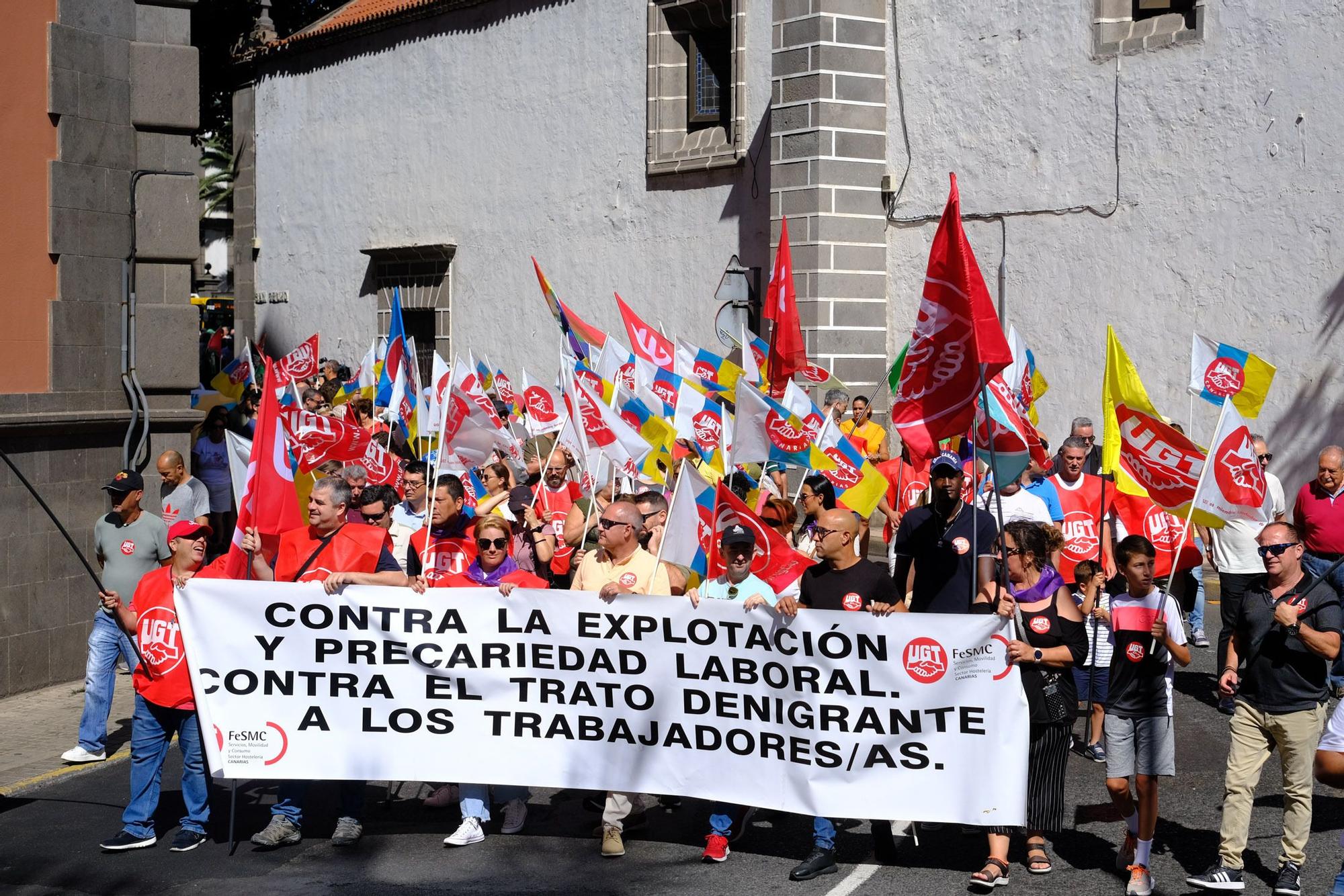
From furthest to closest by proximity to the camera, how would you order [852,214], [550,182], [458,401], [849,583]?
→ [550,182]
[852,214]
[458,401]
[849,583]

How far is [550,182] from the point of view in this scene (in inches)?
876

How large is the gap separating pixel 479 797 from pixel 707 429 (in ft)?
17.3

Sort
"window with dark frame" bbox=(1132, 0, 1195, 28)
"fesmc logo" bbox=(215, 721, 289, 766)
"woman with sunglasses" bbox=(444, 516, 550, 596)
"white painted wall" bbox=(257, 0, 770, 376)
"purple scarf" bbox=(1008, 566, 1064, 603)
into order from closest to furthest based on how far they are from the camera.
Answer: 1. "fesmc logo" bbox=(215, 721, 289, 766)
2. "woman with sunglasses" bbox=(444, 516, 550, 596)
3. "purple scarf" bbox=(1008, 566, 1064, 603)
4. "window with dark frame" bbox=(1132, 0, 1195, 28)
5. "white painted wall" bbox=(257, 0, 770, 376)

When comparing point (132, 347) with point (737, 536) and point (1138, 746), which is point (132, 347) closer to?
point (737, 536)

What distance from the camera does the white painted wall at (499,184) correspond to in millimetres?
20156

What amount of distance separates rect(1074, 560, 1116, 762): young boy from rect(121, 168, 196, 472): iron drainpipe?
7.01 metres

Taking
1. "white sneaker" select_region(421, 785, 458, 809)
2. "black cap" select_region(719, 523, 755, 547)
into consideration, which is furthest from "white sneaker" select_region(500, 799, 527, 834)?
"black cap" select_region(719, 523, 755, 547)

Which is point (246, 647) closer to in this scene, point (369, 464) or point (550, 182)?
point (369, 464)

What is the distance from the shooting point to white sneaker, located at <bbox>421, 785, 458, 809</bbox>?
26.0 feet

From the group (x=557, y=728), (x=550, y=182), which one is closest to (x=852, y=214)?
(x=550, y=182)

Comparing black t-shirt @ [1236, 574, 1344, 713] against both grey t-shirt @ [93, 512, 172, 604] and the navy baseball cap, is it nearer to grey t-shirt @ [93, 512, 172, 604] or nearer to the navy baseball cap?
the navy baseball cap

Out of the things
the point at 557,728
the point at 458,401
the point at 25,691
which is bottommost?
the point at 25,691

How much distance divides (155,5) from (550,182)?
408 inches

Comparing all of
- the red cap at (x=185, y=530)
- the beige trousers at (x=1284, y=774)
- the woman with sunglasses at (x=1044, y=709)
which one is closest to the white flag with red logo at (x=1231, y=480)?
the woman with sunglasses at (x=1044, y=709)
